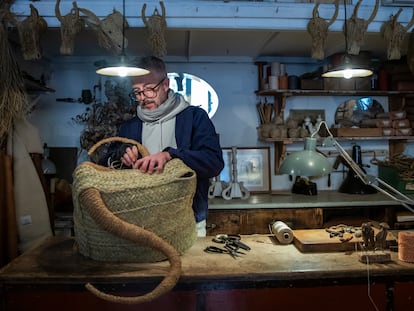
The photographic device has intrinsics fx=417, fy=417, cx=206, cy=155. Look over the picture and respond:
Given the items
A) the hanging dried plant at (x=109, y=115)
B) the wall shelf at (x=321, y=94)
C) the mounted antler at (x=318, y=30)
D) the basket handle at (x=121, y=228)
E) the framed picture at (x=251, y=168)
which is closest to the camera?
the basket handle at (x=121, y=228)

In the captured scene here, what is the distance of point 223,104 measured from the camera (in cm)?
396

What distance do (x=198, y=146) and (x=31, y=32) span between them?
136cm

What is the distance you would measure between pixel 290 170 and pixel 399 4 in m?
1.69

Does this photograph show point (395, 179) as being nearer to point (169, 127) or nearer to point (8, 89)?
point (169, 127)

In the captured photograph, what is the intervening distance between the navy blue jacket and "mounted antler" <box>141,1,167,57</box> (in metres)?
0.52

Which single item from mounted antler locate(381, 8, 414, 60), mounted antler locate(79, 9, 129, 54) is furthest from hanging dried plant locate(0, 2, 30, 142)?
mounted antler locate(381, 8, 414, 60)

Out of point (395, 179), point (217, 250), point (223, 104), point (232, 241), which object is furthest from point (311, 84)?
point (217, 250)

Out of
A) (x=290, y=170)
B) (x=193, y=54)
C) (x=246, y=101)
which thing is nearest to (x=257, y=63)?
(x=246, y=101)

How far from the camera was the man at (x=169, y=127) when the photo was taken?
84.5 inches

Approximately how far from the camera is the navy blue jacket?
78.2 inches

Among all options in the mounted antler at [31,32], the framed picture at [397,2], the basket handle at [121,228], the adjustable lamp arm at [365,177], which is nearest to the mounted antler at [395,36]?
the framed picture at [397,2]

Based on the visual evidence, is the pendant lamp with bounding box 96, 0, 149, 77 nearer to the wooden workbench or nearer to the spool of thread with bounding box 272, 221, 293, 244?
the wooden workbench

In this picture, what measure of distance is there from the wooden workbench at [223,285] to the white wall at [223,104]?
7.56 ft

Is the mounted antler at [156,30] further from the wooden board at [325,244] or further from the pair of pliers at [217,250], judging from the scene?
the wooden board at [325,244]
